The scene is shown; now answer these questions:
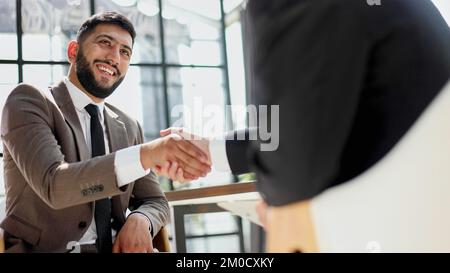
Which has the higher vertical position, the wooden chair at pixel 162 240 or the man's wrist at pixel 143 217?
the man's wrist at pixel 143 217

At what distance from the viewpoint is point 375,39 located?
0.70 m

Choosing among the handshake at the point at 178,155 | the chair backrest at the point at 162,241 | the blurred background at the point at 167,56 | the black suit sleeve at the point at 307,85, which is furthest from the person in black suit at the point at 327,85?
the chair backrest at the point at 162,241

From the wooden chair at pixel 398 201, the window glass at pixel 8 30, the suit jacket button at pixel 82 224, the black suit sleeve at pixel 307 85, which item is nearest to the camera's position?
the black suit sleeve at pixel 307 85

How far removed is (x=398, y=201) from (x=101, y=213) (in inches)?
30.6

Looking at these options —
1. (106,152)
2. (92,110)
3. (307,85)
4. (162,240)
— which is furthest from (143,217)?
(307,85)

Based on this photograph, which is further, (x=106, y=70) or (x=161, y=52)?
(x=106, y=70)

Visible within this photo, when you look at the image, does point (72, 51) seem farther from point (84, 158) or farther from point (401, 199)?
A: point (401, 199)

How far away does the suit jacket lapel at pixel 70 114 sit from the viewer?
1.31 m

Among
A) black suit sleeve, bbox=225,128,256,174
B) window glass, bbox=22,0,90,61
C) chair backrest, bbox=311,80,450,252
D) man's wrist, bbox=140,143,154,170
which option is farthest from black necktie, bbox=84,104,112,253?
chair backrest, bbox=311,80,450,252

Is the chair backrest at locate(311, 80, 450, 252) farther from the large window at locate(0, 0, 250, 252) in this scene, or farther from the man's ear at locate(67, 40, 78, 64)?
the man's ear at locate(67, 40, 78, 64)

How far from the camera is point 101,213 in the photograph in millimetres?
1313

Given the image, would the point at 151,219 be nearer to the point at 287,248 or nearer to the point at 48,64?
the point at 48,64

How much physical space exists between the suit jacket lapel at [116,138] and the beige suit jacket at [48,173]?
0.02 metres

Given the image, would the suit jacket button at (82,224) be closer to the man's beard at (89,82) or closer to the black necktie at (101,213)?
the black necktie at (101,213)
